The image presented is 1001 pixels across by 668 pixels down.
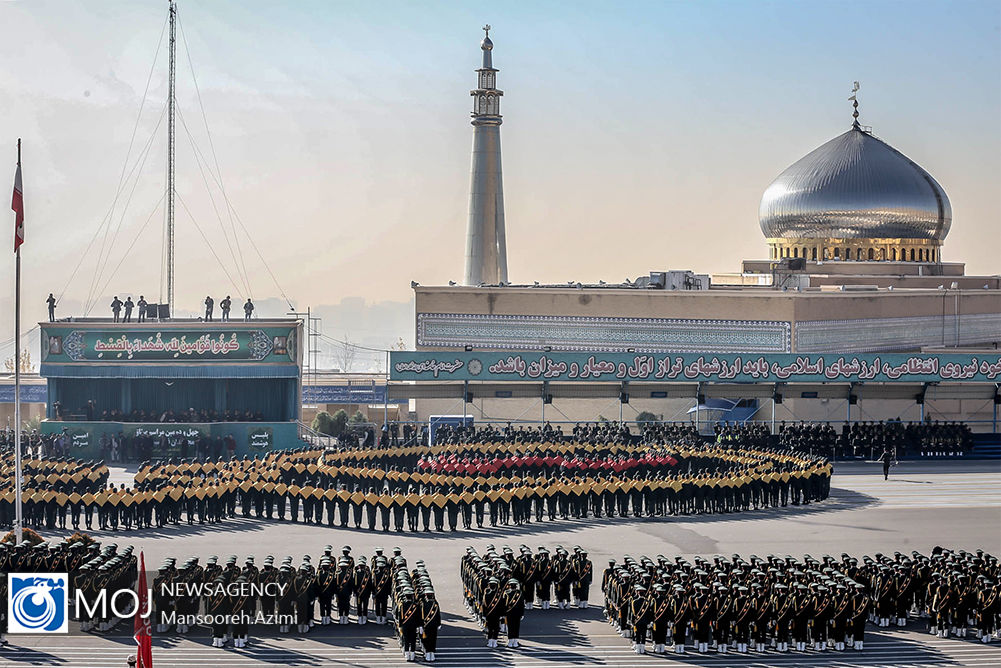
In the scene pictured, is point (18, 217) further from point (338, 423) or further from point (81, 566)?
point (338, 423)

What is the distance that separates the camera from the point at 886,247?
6119 cm

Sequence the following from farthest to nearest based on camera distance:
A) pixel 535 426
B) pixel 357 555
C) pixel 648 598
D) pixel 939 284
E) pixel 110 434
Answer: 1. pixel 939 284
2. pixel 535 426
3. pixel 110 434
4. pixel 357 555
5. pixel 648 598

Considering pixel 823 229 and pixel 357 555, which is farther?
pixel 823 229

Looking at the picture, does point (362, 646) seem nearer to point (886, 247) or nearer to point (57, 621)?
point (57, 621)

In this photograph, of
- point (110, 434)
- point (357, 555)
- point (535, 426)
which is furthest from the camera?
point (535, 426)

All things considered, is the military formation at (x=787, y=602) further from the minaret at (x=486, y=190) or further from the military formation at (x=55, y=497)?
the minaret at (x=486, y=190)

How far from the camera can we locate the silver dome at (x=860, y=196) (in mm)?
60656

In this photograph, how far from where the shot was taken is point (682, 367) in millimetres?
45281

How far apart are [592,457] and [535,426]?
42.4 ft

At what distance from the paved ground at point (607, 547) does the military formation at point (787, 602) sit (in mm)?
306

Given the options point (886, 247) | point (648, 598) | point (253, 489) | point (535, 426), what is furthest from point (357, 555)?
point (886, 247)

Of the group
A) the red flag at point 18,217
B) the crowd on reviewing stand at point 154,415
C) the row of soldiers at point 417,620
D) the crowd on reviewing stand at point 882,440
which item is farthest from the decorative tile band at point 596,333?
the row of soldiers at point 417,620

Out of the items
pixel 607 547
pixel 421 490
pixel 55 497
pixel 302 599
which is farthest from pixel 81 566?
pixel 421 490

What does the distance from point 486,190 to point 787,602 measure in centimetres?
4144
